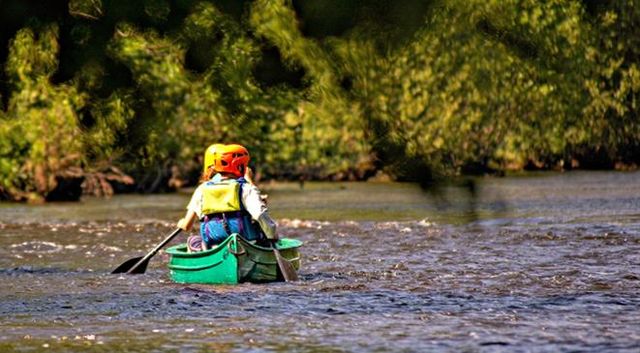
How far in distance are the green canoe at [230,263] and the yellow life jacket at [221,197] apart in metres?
0.34

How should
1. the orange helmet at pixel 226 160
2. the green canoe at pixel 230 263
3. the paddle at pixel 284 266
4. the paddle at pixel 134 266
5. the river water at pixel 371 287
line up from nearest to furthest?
1. the river water at pixel 371 287
2. the orange helmet at pixel 226 160
3. the green canoe at pixel 230 263
4. the paddle at pixel 284 266
5. the paddle at pixel 134 266

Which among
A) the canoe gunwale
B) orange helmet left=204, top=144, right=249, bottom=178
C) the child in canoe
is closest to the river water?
the canoe gunwale

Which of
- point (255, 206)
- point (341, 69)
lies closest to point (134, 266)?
point (255, 206)

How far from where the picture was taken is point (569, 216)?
25359 mm

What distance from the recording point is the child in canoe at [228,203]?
14680mm

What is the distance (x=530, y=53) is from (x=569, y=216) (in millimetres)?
22601

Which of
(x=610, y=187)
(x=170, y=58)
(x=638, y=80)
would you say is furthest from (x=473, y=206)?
(x=610, y=187)

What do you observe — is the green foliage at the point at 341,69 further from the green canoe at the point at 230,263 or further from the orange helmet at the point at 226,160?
the green canoe at the point at 230,263

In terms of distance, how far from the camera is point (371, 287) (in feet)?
49.6

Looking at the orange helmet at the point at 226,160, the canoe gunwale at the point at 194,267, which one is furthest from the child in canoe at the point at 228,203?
the canoe gunwale at the point at 194,267

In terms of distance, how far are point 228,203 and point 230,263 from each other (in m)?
0.73

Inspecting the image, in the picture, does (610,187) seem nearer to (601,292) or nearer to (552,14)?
(601,292)

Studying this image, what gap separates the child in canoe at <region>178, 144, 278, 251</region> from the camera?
14680 mm

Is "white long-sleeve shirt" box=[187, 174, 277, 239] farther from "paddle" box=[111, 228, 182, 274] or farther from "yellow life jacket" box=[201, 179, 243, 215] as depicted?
"paddle" box=[111, 228, 182, 274]
